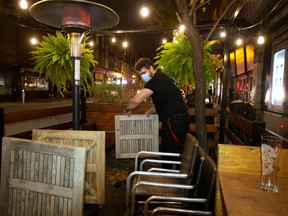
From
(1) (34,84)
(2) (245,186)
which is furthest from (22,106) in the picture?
(2) (245,186)

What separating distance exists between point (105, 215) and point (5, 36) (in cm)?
2325

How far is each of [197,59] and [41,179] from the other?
2681 mm

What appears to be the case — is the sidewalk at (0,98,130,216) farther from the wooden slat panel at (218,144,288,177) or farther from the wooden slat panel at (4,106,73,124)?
the wooden slat panel at (218,144,288,177)

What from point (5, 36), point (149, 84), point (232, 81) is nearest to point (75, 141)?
point (149, 84)

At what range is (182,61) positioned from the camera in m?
4.73

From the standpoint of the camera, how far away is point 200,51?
3.62m

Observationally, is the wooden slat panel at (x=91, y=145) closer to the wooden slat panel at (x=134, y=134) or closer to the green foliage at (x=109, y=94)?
the wooden slat panel at (x=134, y=134)

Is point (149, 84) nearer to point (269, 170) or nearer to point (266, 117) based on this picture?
point (269, 170)

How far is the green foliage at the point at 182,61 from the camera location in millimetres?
4729

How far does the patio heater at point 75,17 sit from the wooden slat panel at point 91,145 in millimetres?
423

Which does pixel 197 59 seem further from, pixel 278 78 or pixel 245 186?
pixel 278 78

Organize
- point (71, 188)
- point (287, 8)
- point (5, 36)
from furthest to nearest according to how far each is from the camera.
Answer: point (5, 36)
point (287, 8)
point (71, 188)

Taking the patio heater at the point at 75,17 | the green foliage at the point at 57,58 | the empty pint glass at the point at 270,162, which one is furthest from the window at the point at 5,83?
the empty pint glass at the point at 270,162

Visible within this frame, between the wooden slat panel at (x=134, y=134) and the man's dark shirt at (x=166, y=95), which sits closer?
the man's dark shirt at (x=166, y=95)
